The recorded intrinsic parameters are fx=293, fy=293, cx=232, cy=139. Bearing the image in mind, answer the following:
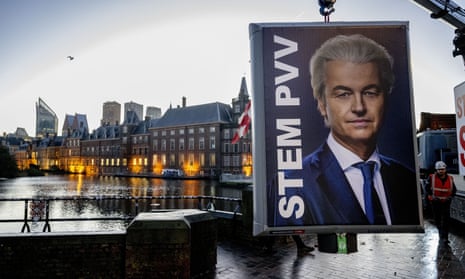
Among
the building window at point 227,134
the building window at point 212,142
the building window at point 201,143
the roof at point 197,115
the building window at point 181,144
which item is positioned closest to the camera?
the building window at point 227,134

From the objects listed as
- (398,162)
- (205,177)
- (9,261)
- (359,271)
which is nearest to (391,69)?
(398,162)

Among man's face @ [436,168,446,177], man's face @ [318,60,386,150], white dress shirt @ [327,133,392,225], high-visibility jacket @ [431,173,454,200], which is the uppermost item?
man's face @ [318,60,386,150]

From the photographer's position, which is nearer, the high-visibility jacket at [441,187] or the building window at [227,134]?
the high-visibility jacket at [441,187]

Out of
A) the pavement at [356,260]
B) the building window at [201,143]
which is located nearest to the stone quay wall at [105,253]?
the pavement at [356,260]

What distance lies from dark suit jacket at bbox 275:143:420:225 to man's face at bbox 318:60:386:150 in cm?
25

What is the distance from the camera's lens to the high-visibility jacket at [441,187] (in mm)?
7082

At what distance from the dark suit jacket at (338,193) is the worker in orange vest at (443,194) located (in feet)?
17.4

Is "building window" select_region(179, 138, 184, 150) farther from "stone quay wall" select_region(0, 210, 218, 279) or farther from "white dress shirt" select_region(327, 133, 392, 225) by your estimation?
"white dress shirt" select_region(327, 133, 392, 225)

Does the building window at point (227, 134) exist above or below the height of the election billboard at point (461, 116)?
above

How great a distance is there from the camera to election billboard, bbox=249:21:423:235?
2.83 metres

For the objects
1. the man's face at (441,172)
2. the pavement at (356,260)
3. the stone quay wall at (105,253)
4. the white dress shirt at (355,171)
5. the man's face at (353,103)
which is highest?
the man's face at (353,103)

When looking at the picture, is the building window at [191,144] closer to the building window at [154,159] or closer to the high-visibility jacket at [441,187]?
the building window at [154,159]

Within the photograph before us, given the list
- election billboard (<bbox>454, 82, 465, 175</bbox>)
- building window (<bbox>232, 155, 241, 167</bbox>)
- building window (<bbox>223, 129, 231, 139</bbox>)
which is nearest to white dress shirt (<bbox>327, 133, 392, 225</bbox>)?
election billboard (<bbox>454, 82, 465, 175</bbox>)

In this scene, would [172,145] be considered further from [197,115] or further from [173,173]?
[197,115]
